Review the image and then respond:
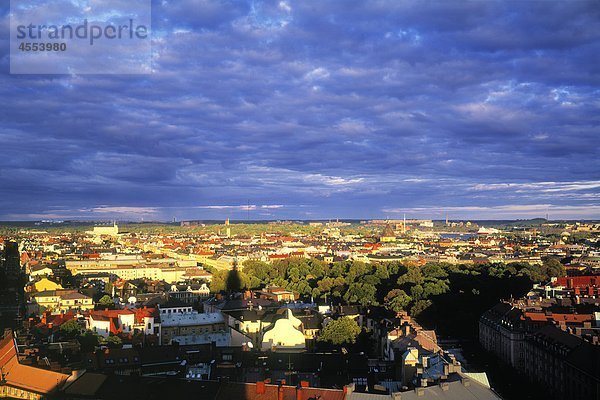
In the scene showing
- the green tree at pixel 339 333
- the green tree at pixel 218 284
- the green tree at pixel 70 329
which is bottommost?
the green tree at pixel 218 284

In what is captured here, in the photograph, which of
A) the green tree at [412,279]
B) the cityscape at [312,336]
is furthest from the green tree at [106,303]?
the green tree at [412,279]

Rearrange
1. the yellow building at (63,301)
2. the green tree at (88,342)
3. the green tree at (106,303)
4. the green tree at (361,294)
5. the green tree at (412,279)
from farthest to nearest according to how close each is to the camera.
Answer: the green tree at (412,279), the green tree at (361,294), the yellow building at (63,301), the green tree at (106,303), the green tree at (88,342)

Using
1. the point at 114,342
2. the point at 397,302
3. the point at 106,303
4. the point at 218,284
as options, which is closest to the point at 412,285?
the point at 397,302

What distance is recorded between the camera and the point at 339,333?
42625 millimetres

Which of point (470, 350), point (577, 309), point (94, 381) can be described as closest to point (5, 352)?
point (94, 381)

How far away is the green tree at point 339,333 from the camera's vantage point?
139 feet

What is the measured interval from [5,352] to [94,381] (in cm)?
778

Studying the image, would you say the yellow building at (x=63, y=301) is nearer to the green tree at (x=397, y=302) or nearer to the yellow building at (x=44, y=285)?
the yellow building at (x=44, y=285)

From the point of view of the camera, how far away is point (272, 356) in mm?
36438

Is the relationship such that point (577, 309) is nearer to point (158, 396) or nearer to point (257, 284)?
point (158, 396)

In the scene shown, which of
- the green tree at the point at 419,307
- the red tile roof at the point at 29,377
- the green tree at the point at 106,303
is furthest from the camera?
the green tree at the point at 106,303

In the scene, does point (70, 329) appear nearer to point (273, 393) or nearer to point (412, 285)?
point (273, 393)

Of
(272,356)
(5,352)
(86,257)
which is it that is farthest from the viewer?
(86,257)

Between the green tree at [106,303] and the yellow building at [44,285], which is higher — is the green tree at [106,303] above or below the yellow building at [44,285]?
below
